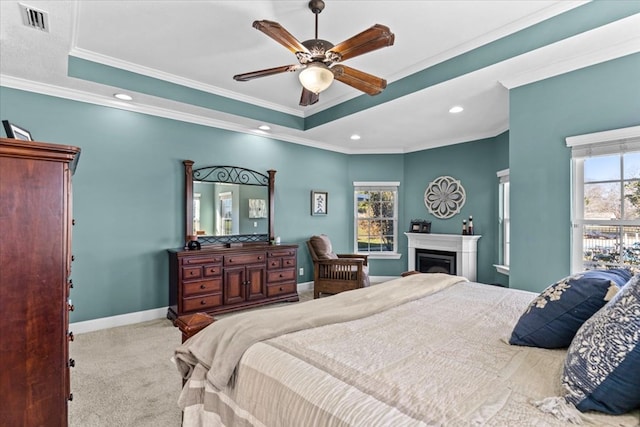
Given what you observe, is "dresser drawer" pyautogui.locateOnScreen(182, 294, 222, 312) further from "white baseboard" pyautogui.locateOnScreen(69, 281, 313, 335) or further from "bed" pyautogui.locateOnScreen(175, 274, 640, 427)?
"bed" pyautogui.locateOnScreen(175, 274, 640, 427)

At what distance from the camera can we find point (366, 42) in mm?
2234

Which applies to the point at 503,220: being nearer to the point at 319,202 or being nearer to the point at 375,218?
the point at 375,218

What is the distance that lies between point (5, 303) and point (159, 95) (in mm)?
2973

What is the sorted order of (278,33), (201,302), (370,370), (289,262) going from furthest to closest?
(289,262) < (201,302) < (278,33) < (370,370)

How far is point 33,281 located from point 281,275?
140 inches

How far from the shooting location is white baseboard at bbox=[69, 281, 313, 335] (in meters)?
3.62

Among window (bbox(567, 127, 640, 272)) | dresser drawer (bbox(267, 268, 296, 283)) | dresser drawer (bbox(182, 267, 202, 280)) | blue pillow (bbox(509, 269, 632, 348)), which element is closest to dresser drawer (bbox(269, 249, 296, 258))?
dresser drawer (bbox(267, 268, 296, 283))

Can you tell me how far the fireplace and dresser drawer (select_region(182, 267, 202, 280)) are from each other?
3993 mm

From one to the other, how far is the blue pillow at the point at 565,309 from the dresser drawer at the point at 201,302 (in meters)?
3.52

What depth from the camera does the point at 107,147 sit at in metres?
3.82

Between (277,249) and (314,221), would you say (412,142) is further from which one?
(277,249)

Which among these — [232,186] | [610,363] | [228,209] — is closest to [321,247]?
[228,209]

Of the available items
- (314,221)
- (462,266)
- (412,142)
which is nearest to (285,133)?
(314,221)

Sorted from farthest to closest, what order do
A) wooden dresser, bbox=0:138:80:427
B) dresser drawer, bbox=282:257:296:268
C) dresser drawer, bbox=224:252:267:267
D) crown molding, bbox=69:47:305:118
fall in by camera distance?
dresser drawer, bbox=282:257:296:268 < dresser drawer, bbox=224:252:267:267 < crown molding, bbox=69:47:305:118 < wooden dresser, bbox=0:138:80:427
